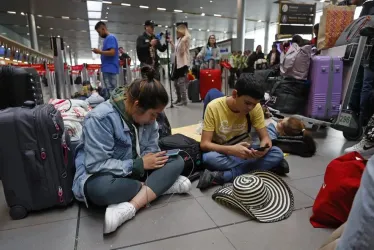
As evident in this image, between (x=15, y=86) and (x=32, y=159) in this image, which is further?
(x=15, y=86)

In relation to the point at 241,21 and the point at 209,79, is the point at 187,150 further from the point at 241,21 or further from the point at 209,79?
the point at 241,21

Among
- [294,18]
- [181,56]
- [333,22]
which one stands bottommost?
[181,56]

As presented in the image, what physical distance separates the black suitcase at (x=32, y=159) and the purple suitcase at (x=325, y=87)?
272 centimetres

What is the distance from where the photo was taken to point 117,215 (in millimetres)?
1343

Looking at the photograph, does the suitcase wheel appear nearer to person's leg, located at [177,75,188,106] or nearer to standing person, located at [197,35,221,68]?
person's leg, located at [177,75,188,106]

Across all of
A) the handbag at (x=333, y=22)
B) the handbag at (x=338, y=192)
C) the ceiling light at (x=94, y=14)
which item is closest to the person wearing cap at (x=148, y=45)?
the handbag at (x=333, y=22)

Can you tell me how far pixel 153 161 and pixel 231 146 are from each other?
55cm

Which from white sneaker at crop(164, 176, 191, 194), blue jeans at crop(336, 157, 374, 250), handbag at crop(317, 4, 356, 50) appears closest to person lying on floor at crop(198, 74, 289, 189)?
white sneaker at crop(164, 176, 191, 194)

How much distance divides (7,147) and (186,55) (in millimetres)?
3931

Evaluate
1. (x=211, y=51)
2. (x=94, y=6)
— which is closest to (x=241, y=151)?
(x=211, y=51)

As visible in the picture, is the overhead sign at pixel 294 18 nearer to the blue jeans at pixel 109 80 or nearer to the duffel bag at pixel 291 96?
the duffel bag at pixel 291 96

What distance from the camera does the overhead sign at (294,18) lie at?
22.8ft

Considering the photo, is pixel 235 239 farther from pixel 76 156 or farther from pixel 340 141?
pixel 340 141

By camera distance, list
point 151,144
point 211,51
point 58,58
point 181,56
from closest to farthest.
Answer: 1. point 151,144
2. point 58,58
3. point 181,56
4. point 211,51
